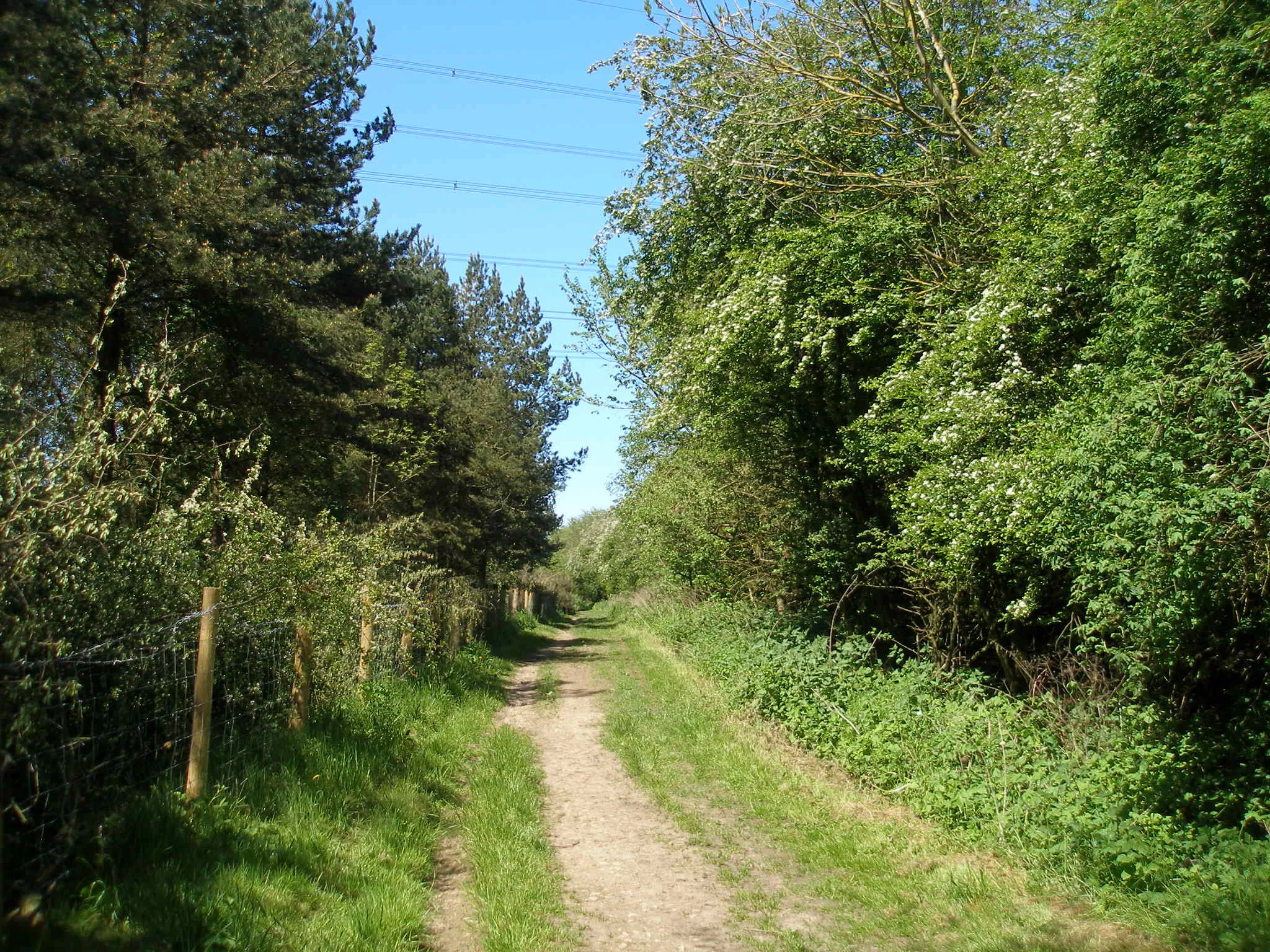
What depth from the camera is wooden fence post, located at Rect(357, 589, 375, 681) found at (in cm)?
1056

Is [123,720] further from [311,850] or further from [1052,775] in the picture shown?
[1052,775]

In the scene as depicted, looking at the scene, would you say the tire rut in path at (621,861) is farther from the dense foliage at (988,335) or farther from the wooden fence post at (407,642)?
the dense foliage at (988,335)

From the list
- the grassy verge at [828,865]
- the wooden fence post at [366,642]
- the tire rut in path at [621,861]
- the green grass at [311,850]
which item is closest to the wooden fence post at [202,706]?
the green grass at [311,850]

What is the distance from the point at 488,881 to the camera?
6.06 m

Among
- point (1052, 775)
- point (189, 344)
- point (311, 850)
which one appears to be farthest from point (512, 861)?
point (189, 344)

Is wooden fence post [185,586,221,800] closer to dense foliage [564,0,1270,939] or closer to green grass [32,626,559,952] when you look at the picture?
green grass [32,626,559,952]

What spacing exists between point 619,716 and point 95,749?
29.5ft

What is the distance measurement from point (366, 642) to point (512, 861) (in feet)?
16.5

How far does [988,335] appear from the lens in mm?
8812

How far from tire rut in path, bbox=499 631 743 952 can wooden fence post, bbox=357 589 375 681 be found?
2341mm

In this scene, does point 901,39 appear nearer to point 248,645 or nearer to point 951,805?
point 951,805

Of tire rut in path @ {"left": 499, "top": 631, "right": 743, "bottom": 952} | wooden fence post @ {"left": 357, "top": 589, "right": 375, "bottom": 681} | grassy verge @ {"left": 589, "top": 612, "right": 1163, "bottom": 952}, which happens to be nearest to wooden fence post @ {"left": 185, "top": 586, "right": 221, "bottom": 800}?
tire rut in path @ {"left": 499, "top": 631, "right": 743, "bottom": 952}

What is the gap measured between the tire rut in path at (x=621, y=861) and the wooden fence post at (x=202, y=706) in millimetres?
2549

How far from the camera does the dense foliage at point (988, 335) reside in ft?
19.7
